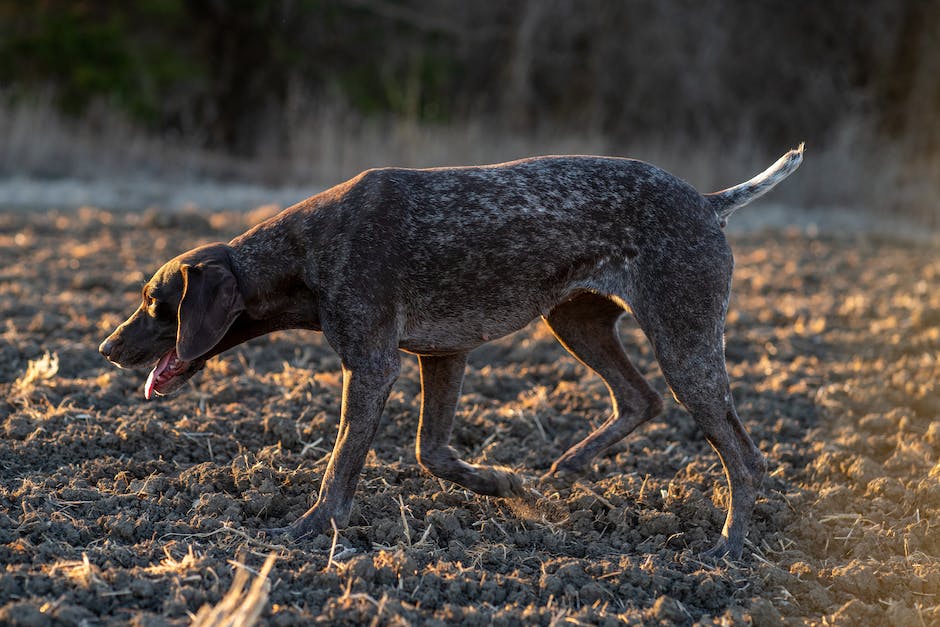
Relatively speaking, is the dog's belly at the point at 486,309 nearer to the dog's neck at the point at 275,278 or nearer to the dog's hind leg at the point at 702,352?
the dog's hind leg at the point at 702,352

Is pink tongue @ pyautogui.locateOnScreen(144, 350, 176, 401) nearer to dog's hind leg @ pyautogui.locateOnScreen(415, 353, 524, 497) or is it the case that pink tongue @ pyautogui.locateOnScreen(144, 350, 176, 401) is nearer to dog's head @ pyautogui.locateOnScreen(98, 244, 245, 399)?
dog's head @ pyautogui.locateOnScreen(98, 244, 245, 399)

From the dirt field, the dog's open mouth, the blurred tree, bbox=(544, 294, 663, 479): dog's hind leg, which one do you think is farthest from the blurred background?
the dog's open mouth

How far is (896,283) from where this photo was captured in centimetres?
1131

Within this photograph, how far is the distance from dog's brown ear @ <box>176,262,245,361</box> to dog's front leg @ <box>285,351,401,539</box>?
0.61 meters

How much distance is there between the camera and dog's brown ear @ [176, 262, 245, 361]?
4.67 metres

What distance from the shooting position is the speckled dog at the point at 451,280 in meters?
4.73

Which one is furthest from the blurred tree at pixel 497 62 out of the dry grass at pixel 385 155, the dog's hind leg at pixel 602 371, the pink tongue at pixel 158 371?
the pink tongue at pixel 158 371

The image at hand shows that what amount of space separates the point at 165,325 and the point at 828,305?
7.11 metres

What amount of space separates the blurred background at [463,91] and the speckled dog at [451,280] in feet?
38.6

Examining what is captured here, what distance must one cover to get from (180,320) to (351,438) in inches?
36.3

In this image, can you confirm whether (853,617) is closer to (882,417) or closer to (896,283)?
(882,417)

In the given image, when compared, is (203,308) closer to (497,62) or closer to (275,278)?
(275,278)

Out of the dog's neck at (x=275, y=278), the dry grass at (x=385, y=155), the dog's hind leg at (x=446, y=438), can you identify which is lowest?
the dry grass at (x=385, y=155)

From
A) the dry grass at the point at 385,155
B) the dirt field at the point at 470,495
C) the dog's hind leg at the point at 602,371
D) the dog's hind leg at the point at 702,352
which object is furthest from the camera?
the dry grass at the point at 385,155
